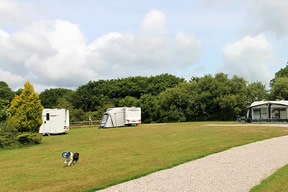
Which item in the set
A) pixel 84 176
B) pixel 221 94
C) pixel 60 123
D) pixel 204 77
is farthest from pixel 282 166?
pixel 204 77

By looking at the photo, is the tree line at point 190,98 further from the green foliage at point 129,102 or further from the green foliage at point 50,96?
the green foliage at point 50,96

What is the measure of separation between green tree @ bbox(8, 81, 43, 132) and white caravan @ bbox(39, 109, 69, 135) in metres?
5.37

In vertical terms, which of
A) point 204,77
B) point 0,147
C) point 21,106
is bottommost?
point 0,147

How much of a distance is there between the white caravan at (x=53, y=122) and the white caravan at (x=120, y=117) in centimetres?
687

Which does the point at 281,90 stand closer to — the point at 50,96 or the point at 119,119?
the point at 119,119

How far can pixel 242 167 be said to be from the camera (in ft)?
22.4

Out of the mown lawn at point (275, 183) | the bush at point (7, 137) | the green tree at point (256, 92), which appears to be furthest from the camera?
the green tree at point (256, 92)

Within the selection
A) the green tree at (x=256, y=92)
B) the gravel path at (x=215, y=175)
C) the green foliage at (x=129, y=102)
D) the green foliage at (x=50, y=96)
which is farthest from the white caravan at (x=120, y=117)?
the green foliage at (x=50, y=96)

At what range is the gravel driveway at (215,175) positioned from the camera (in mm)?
5250

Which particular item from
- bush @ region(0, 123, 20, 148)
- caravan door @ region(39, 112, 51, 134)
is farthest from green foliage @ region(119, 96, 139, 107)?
bush @ region(0, 123, 20, 148)

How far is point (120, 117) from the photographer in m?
30.3

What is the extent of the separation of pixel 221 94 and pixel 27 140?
32892 mm

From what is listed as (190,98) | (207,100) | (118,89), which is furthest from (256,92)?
(118,89)

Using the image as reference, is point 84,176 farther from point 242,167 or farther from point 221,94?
point 221,94
